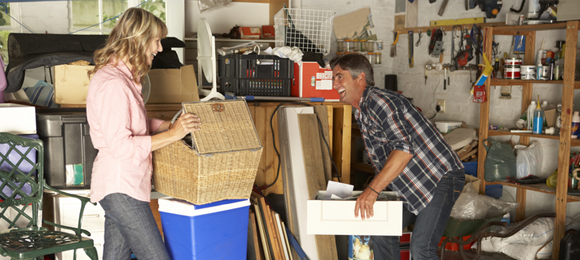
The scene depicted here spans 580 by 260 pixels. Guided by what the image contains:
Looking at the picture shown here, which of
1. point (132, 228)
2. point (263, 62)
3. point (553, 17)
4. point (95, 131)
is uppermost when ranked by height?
point (553, 17)

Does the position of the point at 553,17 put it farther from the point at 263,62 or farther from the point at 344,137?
the point at 263,62

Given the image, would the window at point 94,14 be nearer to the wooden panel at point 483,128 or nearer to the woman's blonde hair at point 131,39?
the woman's blonde hair at point 131,39

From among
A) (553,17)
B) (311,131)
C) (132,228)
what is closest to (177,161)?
(132,228)

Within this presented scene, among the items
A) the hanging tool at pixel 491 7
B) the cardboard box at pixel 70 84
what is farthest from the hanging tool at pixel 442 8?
the cardboard box at pixel 70 84

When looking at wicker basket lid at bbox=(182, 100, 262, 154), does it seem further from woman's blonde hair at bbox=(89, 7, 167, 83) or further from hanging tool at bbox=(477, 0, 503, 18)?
hanging tool at bbox=(477, 0, 503, 18)

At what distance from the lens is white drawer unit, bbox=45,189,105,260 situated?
2738mm

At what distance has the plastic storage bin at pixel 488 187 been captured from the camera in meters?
4.01

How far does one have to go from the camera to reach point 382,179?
2195 mm

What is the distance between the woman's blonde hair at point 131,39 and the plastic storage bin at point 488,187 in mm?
2957

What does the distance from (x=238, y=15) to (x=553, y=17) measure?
325 centimetres

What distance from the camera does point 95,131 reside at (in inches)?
74.8

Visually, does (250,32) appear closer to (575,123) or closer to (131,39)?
(575,123)

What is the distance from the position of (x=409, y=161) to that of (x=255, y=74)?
52.1 inches

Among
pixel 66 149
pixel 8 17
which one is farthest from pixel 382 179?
pixel 8 17
